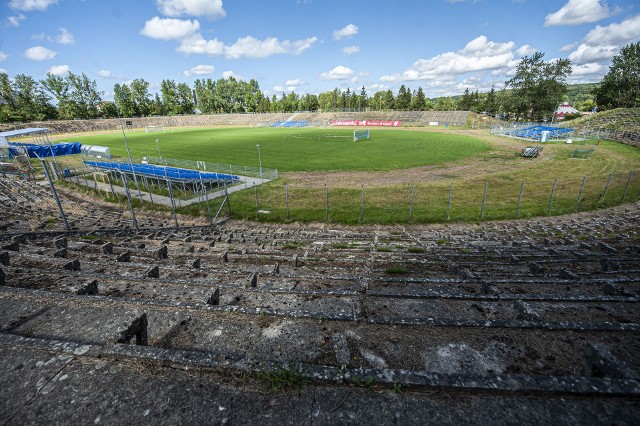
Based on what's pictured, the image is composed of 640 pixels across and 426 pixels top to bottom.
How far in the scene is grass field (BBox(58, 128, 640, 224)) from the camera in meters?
21.5

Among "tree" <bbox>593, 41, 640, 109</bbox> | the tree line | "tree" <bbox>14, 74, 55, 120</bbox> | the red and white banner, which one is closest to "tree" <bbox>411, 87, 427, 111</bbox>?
the tree line

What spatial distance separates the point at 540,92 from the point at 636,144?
5235 cm

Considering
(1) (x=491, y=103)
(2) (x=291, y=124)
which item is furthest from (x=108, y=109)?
(1) (x=491, y=103)

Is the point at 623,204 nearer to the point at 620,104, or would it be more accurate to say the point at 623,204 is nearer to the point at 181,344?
the point at 181,344

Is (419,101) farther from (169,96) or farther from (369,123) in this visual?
(169,96)

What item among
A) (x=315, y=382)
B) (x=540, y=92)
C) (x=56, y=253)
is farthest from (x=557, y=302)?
(x=540, y=92)

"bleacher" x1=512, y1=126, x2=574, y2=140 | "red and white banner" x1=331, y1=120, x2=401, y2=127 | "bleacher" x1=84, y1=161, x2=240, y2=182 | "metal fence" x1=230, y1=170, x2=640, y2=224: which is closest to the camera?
"metal fence" x1=230, y1=170, x2=640, y2=224

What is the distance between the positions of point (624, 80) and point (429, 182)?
100 metres

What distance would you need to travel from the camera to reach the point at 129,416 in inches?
121

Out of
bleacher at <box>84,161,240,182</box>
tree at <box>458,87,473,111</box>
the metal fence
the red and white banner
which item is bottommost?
the metal fence

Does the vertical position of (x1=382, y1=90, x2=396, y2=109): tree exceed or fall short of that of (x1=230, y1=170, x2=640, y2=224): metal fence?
it exceeds it

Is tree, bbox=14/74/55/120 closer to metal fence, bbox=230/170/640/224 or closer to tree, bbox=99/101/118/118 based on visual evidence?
tree, bbox=99/101/118/118

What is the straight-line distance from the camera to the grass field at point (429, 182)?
21.5m

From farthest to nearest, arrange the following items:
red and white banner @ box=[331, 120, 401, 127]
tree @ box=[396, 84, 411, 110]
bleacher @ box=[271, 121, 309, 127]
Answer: tree @ box=[396, 84, 411, 110]
bleacher @ box=[271, 121, 309, 127]
red and white banner @ box=[331, 120, 401, 127]
